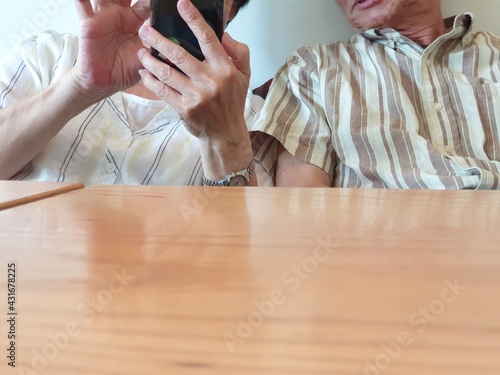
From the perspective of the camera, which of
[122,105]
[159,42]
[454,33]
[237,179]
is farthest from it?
[454,33]

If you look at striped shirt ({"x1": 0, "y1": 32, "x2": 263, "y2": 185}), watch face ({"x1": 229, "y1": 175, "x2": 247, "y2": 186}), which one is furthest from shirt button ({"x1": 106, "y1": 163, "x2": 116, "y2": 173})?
watch face ({"x1": 229, "y1": 175, "x2": 247, "y2": 186})

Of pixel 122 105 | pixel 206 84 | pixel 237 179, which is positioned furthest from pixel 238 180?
pixel 122 105

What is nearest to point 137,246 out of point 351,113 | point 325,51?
point 351,113

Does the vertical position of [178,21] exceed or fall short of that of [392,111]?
it exceeds it

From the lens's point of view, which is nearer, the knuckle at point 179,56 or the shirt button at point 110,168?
the knuckle at point 179,56

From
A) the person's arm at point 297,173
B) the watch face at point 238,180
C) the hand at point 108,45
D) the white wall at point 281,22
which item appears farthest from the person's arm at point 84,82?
the white wall at point 281,22

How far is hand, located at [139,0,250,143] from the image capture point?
0.67 m

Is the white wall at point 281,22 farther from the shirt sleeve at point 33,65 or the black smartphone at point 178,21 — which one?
the black smartphone at point 178,21

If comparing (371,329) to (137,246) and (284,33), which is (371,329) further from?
(284,33)

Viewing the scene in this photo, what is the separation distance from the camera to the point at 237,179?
2.68 ft

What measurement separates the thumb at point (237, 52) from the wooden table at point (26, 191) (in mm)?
323

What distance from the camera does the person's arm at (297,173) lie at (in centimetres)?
97

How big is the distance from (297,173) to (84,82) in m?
0.44

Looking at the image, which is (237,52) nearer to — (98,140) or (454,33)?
(98,140)
